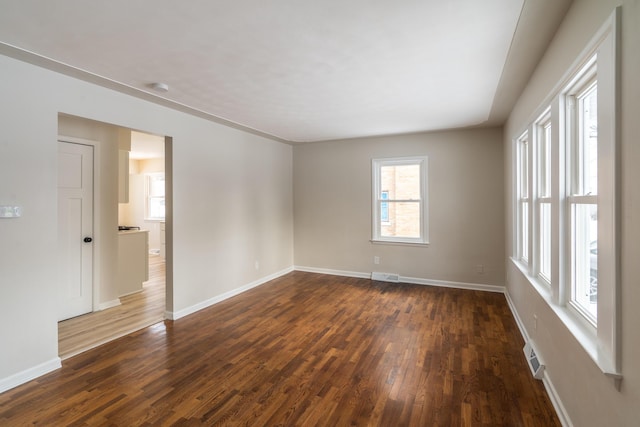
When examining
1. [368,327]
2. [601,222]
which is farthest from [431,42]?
[368,327]

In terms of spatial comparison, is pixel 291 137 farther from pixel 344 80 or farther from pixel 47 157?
pixel 47 157

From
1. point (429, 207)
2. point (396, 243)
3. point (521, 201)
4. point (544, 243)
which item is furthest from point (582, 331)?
point (396, 243)

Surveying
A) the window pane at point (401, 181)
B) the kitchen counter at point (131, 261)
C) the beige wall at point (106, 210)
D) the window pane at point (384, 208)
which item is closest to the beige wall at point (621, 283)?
the window pane at point (401, 181)

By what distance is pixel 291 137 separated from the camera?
554cm

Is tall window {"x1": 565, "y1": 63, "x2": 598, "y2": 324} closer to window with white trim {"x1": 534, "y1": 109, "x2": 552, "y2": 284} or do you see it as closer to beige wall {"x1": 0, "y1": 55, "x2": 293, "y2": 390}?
window with white trim {"x1": 534, "y1": 109, "x2": 552, "y2": 284}

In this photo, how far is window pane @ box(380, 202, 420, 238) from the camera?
213 inches

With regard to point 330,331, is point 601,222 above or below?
above

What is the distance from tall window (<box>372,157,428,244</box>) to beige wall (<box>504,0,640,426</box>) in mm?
2715

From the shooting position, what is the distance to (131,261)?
488 centimetres

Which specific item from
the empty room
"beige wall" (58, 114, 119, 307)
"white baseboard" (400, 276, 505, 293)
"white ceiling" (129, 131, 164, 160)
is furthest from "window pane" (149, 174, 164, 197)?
"white baseboard" (400, 276, 505, 293)

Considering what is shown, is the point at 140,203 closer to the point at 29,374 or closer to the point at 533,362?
the point at 29,374

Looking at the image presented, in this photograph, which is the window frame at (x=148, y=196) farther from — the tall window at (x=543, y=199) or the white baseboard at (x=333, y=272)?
the tall window at (x=543, y=199)

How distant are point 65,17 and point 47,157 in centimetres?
125

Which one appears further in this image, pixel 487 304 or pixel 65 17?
pixel 487 304
